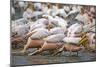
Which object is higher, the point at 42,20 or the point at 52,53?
the point at 42,20

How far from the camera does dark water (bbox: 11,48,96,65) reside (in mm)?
1914

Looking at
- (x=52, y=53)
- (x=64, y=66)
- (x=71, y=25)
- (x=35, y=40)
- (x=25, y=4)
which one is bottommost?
(x=64, y=66)

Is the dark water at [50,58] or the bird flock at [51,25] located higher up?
the bird flock at [51,25]

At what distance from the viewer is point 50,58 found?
203 cm

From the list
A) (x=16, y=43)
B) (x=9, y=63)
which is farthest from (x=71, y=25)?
(x=9, y=63)

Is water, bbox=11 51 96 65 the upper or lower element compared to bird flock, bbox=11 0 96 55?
lower

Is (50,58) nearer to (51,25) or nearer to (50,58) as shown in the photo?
(50,58)

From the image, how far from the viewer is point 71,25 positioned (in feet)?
6.91

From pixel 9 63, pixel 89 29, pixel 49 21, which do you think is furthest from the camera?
pixel 89 29

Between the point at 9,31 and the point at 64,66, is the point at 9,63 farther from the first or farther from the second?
the point at 64,66

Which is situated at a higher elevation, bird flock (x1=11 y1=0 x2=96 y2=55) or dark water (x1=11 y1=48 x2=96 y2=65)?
bird flock (x1=11 y1=0 x2=96 y2=55)

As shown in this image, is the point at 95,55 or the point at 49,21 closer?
the point at 49,21

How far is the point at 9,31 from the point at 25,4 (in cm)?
32

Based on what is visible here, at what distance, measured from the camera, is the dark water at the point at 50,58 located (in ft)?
6.28
